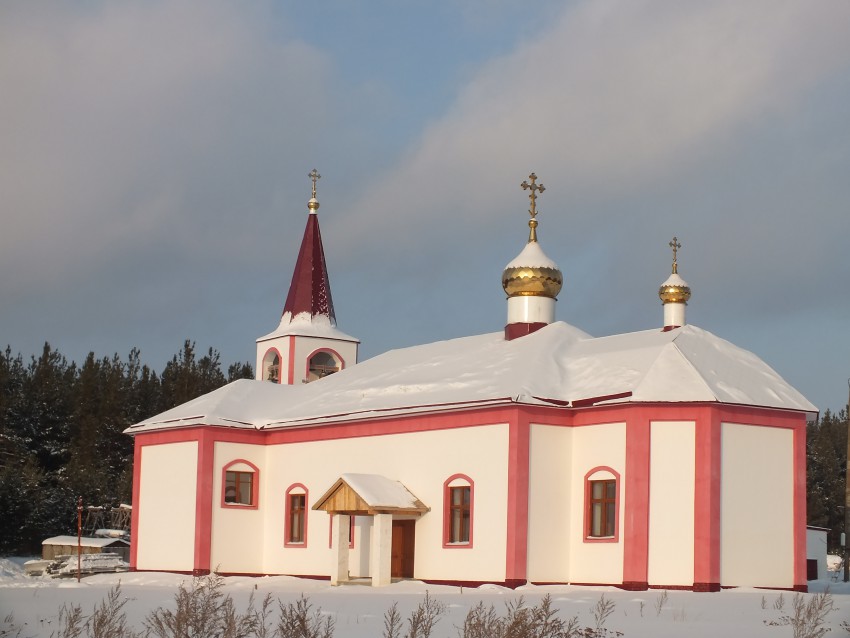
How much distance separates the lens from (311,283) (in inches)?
1550

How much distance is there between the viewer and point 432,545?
28.2m

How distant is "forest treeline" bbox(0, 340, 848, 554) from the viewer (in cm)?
4544

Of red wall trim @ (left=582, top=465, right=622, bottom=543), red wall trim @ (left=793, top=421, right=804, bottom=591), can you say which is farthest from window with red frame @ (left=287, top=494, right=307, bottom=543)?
red wall trim @ (left=793, top=421, right=804, bottom=591)

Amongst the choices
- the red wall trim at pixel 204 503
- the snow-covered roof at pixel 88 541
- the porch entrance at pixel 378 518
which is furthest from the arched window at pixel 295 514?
the snow-covered roof at pixel 88 541

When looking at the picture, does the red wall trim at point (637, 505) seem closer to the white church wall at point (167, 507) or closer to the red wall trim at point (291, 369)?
the white church wall at point (167, 507)

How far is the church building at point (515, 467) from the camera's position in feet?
84.4

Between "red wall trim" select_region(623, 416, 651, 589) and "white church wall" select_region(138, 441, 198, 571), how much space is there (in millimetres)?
12051

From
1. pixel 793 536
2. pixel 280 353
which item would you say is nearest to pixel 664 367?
pixel 793 536

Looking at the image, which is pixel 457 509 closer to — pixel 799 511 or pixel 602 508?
pixel 602 508

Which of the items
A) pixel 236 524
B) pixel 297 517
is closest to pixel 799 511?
pixel 297 517

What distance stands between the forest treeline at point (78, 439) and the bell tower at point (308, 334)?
11603 mm

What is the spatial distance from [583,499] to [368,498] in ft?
14.9

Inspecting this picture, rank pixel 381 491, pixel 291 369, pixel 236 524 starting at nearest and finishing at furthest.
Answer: pixel 381 491 < pixel 236 524 < pixel 291 369

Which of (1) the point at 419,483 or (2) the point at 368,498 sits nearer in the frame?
(2) the point at 368,498
